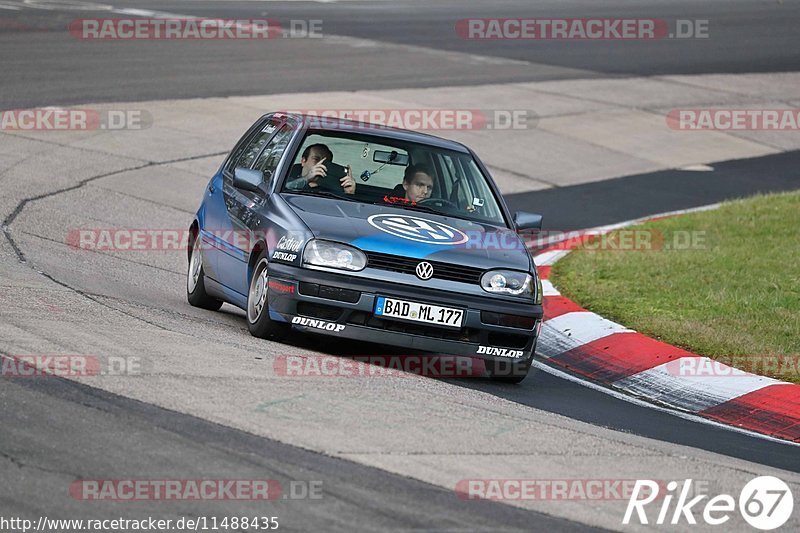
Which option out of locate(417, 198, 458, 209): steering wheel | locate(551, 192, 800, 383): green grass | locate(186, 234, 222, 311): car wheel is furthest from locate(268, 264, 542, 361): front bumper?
locate(551, 192, 800, 383): green grass

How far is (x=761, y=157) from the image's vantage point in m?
20.3

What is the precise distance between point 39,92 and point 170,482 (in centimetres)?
1424

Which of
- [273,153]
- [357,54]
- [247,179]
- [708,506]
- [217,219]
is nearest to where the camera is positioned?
[708,506]

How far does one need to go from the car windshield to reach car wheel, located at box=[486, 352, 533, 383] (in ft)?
3.59

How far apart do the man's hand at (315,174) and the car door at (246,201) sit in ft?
0.85

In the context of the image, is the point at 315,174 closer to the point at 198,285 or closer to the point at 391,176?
the point at 391,176

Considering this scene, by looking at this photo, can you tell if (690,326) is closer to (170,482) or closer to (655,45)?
(170,482)

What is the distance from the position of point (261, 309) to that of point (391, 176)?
4.76 ft

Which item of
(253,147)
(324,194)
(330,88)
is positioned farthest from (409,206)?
Result: (330,88)

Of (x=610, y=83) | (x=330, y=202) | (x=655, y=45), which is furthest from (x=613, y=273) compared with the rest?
(x=655, y=45)

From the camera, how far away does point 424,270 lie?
314 inches

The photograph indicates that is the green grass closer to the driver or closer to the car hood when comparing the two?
the car hood

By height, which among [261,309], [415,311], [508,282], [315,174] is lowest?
[261,309]

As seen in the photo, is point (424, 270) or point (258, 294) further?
point (258, 294)
